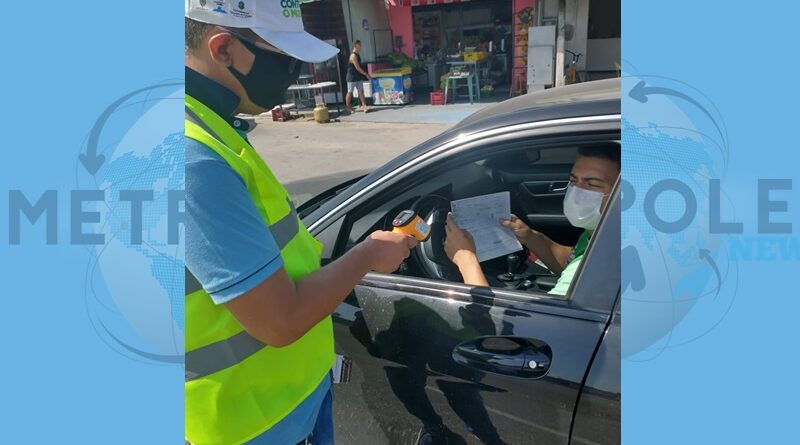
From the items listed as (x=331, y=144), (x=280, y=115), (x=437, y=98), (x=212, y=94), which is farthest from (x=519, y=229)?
(x=280, y=115)

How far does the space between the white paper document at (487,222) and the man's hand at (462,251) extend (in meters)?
0.08

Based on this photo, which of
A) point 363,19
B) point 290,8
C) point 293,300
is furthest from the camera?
point 363,19

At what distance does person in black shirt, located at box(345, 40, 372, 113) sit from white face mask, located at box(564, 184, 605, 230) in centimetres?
1189

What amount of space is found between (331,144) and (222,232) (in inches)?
365

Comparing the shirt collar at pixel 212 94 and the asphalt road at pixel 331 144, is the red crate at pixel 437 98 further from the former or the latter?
the shirt collar at pixel 212 94

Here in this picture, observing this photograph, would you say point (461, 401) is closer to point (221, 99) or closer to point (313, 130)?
point (221, 99)

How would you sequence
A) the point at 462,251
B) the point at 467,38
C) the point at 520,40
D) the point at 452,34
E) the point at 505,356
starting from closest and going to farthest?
1. the point at 505,356
2. the point at 462,251
3. the point at 520,40
4. the point at 467,38
5. the point at 452,34

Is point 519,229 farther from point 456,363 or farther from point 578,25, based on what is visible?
point 578,25

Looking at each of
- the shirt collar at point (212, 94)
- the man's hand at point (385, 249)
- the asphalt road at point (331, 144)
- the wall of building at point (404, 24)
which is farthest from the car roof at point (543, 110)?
the wall of building at point (404, 24)

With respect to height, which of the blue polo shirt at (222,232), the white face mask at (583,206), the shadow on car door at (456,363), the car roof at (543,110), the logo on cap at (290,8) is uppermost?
the logo on cap at (290,8)

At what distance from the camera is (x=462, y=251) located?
1.99m

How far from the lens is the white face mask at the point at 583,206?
196cm

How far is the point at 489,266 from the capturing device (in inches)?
93.4

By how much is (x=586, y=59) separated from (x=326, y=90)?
23.6ft
